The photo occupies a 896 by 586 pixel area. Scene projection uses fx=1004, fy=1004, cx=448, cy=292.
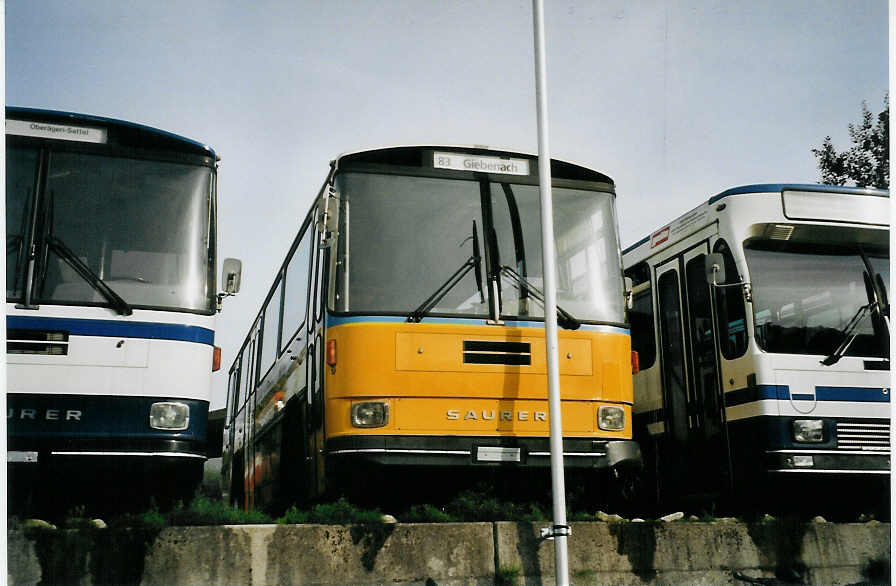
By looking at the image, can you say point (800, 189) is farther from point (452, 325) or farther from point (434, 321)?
point (434, 321)

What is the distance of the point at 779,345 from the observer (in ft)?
29.0

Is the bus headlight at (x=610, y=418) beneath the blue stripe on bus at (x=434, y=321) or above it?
beneath

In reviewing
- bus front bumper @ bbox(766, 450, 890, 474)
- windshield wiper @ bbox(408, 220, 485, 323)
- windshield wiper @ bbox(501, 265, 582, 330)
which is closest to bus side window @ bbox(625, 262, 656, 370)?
bus front bumper @ bbox(766, 450, 890, 474)

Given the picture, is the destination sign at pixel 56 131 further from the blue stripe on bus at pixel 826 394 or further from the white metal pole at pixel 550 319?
the blue stripe on bus at pixel 826 394

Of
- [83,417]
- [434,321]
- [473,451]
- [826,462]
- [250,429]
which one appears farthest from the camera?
[250,429]

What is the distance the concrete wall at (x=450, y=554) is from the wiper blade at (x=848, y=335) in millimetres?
1431

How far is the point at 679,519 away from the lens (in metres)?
8.15

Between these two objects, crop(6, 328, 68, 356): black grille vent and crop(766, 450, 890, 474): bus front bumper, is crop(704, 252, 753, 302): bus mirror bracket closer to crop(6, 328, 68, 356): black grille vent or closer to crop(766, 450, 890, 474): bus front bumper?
crop(766, 450, 890, 474): bus front bumper

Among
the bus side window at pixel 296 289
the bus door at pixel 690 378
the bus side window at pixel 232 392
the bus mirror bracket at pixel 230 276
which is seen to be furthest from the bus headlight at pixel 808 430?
the bus side window at pixel 232 392

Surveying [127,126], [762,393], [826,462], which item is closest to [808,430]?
[826,462]

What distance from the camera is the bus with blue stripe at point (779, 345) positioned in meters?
8.62

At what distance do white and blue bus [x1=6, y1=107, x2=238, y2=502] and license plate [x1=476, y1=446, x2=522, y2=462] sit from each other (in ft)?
6.81

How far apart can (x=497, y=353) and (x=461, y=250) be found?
0.89m

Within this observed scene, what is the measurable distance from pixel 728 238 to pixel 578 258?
177cm
